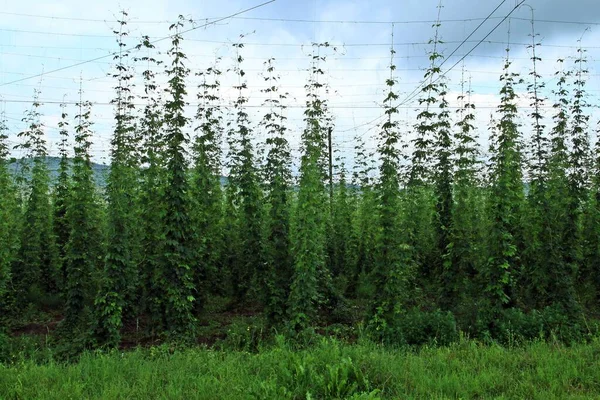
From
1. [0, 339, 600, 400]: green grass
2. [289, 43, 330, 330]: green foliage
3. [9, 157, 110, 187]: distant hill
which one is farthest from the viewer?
[9, 157, 110, 187]: distant hill

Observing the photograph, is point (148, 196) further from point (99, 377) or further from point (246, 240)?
point (99, 377)

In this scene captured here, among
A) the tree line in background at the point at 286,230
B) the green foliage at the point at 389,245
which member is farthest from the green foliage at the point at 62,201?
the green foliage at the point at 389,245

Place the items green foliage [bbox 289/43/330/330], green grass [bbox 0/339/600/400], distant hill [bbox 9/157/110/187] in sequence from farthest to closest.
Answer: distant hill [bbox 9/157/110/187] < green foliage [bbox 289/43/330/330] < green grass [bbox 0/339/600/400]

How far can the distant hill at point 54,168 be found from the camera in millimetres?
9109

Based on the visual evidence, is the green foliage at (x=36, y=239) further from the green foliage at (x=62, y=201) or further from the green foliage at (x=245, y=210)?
the green foliage at (x=245, y=210)

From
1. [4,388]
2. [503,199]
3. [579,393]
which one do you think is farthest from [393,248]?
[4,388]

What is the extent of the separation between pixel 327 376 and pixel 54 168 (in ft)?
29.1

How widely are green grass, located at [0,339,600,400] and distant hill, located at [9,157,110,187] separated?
14.6 ft

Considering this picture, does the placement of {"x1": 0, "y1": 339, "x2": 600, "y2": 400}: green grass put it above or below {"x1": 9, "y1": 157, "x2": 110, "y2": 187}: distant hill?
below

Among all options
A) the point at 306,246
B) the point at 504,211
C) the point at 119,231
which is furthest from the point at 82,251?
the point at 504,211

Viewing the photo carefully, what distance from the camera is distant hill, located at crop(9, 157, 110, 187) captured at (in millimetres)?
9109

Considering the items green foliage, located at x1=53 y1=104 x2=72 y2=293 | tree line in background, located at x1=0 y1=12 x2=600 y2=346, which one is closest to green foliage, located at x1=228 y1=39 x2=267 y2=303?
tree line in background, located at x1=0 y1=12 x2=600 y2=346

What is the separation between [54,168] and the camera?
1068 centimetres

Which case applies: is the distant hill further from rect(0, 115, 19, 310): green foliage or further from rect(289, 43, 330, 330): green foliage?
rect(289, 43, 330, 330): green foliage
